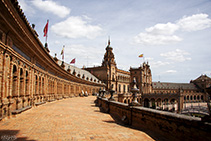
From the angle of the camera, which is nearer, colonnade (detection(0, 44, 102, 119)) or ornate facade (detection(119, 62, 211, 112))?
colonnade (detection(0, 44, 102, 119))

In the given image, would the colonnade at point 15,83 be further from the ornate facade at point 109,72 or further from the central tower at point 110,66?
the central tower at point 110,66

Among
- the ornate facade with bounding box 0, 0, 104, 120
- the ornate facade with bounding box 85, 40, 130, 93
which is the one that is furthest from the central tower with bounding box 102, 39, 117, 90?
the ornate facade with bounding box 0, 0, 104, 120

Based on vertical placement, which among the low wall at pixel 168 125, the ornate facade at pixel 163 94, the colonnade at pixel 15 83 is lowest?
the ornate facade at pixel 163 94

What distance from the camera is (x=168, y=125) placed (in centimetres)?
697

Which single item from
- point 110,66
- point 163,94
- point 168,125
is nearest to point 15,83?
point 168,125

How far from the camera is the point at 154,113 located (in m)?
7.93

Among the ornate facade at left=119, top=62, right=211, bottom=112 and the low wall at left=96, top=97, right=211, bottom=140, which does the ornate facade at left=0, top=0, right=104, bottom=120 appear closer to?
the low wall at left=96, top=97, right=211, bottom=140

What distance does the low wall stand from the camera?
5.47 m

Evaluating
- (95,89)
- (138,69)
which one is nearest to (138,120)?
(95,89)

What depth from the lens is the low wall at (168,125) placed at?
5473 millimetres

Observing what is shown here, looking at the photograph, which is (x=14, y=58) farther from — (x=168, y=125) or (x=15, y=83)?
(x=168, y=125)

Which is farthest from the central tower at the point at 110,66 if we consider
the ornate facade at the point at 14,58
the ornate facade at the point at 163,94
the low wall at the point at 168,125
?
the low wall at the point at 168,125

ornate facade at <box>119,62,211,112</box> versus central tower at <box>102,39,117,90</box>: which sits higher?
central tower at <box>102,39,117,90</box>

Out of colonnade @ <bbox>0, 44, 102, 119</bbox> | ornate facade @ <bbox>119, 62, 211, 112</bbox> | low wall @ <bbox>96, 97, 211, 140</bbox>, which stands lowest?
ornate facade @ <bbox>119, 62, 211, 112</bbox>
